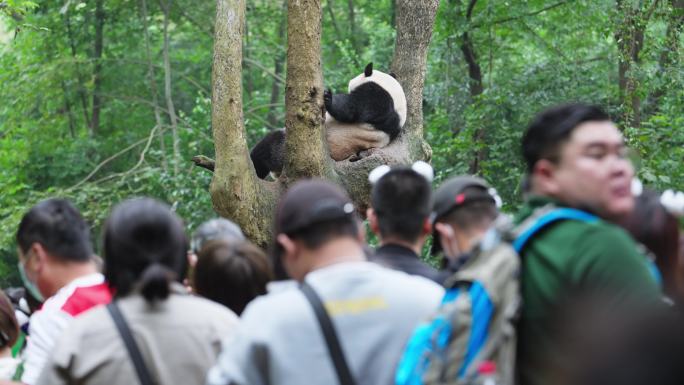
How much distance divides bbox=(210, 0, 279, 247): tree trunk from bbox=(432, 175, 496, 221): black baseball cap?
121 inches

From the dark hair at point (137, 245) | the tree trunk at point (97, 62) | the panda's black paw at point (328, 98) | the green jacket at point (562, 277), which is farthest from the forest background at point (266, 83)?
the green jacket at point (562, 277)

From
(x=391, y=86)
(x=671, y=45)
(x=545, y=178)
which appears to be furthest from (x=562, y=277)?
(x=671, y=45)

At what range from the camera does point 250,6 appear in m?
16.2

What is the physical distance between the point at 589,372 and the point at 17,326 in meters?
2.78

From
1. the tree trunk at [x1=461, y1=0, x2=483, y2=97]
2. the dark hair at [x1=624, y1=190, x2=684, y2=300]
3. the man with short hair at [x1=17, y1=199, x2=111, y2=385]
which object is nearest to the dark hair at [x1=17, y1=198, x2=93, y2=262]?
the man with short hair at [x1=17, y1=199, x2=111, y2=385]

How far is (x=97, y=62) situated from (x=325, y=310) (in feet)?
44.2

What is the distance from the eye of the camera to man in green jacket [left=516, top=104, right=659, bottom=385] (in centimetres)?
202

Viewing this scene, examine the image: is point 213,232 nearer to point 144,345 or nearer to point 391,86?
point 144,345

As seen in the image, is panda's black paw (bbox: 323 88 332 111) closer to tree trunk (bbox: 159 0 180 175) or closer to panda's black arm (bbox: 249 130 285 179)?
panda's black arm (bbox: 249 130 285 179)

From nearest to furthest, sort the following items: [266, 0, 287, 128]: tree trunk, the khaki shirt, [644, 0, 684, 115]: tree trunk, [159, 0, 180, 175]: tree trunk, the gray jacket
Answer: the gray jacket → the khaki shirt → [644, 0, 684, 115]: tree trunk → [159, 0, 180, 175]: tree trunk → [266, 0, 287, 128]: tree trunk

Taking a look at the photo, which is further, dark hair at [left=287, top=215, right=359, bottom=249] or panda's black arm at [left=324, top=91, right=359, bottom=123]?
panda's black arm at [left=324, top=91, right=359, bottom=123]

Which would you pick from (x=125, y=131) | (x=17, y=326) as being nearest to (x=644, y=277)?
(x=17, y=326)

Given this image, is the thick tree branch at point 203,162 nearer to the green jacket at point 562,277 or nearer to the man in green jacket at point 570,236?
the man in green jacket at point 570,236

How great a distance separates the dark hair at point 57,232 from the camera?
2.93m
